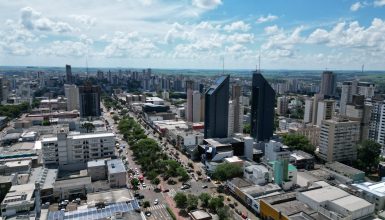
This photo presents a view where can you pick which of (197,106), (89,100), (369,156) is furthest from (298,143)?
(89,100)

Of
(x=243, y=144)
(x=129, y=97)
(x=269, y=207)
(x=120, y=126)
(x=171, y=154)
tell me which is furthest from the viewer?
(x=129, y=97)

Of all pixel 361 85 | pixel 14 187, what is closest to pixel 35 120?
pixel 14 187

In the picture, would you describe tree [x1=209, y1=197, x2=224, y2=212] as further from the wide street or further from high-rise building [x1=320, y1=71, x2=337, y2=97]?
high-rise building [x1=320, y1=71, x2=337, y2=97]

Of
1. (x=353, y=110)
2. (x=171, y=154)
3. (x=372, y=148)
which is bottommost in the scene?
(x=171, y=154)

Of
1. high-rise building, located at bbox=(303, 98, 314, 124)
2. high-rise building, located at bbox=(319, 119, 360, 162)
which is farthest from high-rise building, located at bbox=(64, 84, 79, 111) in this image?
high-rise building, located at bbox=(319, 119, 360, 162)

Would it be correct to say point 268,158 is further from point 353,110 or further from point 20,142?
point 20,142

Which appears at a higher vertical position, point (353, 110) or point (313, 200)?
point (353, 110)
